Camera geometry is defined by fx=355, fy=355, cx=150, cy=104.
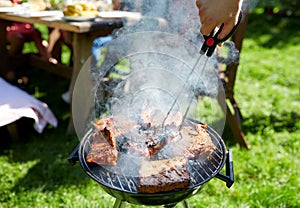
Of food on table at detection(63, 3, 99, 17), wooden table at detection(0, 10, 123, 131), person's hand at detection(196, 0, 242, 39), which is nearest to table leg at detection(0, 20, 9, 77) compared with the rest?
wooden table at detection(0, 10, 123, 131)

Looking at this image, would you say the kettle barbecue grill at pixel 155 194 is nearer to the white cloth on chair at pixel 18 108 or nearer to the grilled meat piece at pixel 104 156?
the grilled meat piece at pixel 104 156

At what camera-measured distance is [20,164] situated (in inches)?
109

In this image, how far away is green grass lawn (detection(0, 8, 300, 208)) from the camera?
2.40 metres

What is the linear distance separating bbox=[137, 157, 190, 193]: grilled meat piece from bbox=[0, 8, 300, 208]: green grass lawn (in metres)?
0.94

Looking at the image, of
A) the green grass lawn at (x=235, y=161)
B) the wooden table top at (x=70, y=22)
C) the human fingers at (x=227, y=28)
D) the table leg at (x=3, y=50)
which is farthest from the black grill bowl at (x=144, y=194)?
the table leg at (x=3, y=50)

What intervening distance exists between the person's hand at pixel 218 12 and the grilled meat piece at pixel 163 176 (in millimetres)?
591

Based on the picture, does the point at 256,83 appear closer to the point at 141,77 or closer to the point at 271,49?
the point at 271,49

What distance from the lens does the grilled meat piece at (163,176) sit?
1.41m

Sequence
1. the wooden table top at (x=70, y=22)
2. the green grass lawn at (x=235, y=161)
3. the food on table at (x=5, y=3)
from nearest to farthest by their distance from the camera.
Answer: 1. the green grass lawn at (x=235, y=161)
2. the wooden table top at (x=70, y=22)
3. the food on table at (x=5, y=3)

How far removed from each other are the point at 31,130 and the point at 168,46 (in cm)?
152

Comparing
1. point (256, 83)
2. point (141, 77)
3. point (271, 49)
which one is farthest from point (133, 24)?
point (271, 49)

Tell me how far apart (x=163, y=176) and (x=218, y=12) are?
689 millimetres

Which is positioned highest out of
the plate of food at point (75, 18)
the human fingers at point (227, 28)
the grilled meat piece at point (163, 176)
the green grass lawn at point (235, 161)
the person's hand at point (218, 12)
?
the person's hand at point (218, 12)

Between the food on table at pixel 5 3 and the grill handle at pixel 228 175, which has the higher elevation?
the food on table at pixel 5 3
